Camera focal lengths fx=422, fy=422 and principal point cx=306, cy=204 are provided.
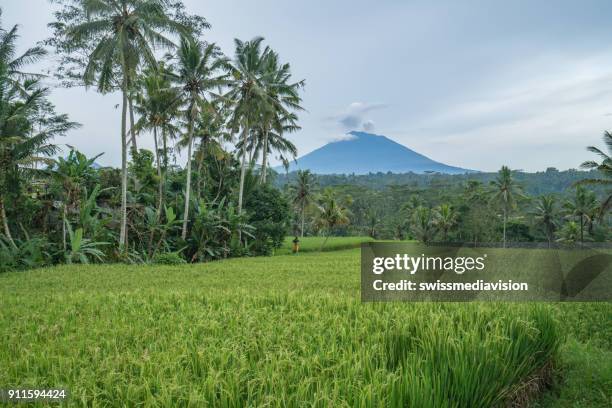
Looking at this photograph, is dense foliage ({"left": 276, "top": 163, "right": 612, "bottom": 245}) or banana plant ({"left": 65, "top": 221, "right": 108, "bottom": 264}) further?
dense foliage ({"left": 276, "top": 163, "right": 612, "bottom": 245})

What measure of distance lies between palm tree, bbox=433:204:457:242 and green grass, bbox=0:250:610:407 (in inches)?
1386

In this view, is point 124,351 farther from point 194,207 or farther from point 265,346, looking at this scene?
point 194,207

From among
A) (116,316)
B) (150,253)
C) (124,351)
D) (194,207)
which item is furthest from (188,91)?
(124,351)

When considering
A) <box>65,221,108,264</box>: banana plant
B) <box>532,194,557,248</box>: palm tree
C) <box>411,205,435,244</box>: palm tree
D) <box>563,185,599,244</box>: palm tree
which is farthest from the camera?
<box>532,194,557,248</box>: palm tree

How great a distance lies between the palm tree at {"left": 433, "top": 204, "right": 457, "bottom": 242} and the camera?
4097cm

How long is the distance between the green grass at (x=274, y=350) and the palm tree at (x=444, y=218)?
35193mm

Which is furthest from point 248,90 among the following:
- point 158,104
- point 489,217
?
point 489,217

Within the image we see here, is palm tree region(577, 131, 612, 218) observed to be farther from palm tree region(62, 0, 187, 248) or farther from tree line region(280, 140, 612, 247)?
palm tree region(62, 0, 187, 248)

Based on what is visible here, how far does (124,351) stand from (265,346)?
1.35 metres

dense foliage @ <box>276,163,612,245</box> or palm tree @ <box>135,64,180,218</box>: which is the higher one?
palm tree @ <box>135,64,180,218</box>

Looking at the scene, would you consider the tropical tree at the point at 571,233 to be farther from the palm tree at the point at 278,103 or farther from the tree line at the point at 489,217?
the palm tree at the point at 278,103

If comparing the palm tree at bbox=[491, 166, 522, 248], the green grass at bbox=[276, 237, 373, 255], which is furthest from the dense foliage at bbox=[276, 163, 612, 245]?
the green grass at bbox=[276, 237, 373, 255]

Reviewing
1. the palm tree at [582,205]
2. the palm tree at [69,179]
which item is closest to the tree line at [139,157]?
the palm tree at [69,179]

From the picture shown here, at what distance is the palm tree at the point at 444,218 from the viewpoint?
40969 mm
